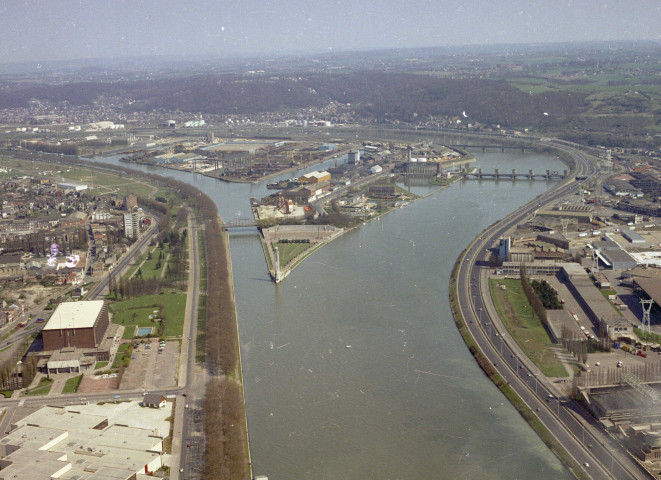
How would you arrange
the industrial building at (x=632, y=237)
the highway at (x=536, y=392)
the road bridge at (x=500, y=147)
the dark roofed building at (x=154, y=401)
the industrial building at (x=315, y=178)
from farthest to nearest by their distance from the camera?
the road bridge at (x=500, y=147) → the industrial building at (x=315, y=178) → the industrial building at (x=632, y=237) → the dark roofed building at (x=154, y=401) → the highway at (x=536, y=392)

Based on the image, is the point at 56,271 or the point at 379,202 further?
the point at 379,202

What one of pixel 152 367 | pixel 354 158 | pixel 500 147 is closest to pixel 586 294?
pixel 152 367

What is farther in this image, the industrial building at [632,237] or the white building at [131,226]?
the white building at [131,226]

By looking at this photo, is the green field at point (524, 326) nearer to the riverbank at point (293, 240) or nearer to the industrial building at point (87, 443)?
the riverbank at point (293, 240)

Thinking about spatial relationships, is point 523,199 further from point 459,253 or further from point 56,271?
point 56,271

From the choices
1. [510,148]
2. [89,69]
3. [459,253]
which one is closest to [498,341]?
[459,253]

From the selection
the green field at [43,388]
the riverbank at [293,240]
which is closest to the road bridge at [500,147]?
the riverbank at [293,240]

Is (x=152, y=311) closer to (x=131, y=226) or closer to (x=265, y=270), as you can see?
(x=265, y=270)
